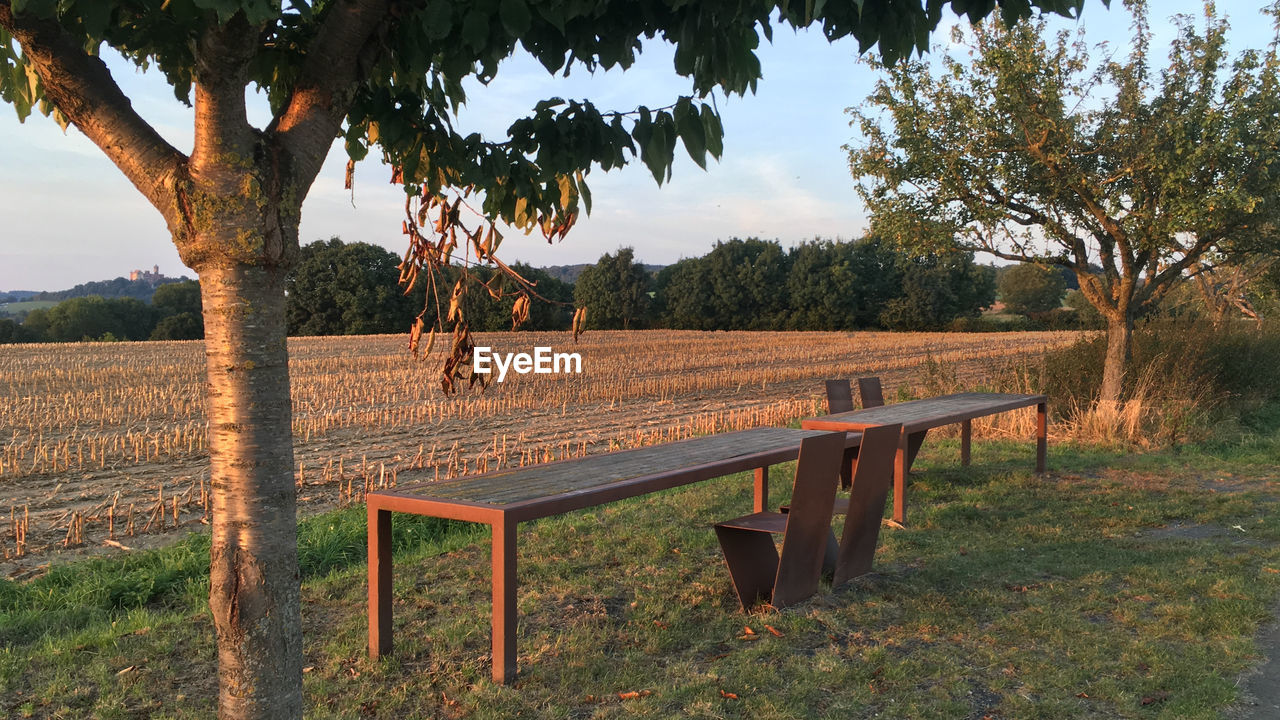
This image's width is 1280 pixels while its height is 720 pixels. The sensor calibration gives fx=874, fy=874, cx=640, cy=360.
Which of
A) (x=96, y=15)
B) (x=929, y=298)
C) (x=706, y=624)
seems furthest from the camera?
(x=929, y=298)

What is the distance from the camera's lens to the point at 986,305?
63281mm

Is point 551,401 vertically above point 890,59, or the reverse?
point 890,59

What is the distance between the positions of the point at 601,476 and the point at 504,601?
964 millimetres

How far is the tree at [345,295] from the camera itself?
52.5 meters

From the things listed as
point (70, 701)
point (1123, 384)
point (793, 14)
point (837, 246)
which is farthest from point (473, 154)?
point (837, 246)

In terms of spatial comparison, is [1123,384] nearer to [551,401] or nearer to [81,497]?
[551,401]

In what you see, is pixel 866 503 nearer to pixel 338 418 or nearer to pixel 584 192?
pixel 584 192

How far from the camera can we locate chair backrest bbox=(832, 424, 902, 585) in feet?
17.3

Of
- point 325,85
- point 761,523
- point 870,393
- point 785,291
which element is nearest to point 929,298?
point 785,291

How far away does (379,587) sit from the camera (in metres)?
4.10

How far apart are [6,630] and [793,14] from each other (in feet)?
17.2

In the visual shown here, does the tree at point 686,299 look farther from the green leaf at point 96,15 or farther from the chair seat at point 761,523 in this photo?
the green leaf at point 96,15

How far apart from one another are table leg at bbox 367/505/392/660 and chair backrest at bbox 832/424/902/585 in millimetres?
2594

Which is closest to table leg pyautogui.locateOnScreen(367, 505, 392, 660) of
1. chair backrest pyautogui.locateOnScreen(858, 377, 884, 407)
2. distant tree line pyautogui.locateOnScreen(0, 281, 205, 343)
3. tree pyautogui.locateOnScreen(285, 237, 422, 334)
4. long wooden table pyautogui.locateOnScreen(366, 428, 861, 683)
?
long wooden table pyautogui.locateOnScreen(366, 428, 861, 683)
